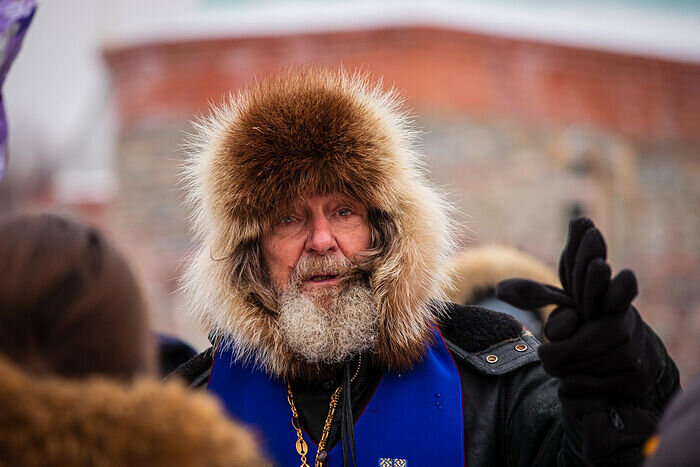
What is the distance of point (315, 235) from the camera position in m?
2.63

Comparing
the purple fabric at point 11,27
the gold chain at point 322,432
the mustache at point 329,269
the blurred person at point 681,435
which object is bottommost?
the gold chain at point 322,432

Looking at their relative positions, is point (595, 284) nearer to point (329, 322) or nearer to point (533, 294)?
point (533, 294)

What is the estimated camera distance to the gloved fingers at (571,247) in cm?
198

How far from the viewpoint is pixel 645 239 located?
1020 centimetres

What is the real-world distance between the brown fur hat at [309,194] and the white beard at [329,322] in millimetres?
40

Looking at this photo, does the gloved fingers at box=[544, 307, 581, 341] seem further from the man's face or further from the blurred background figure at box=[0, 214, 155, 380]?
the blurred background figure at box=[0, 214, 155, 380]

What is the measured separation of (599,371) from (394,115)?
1251 mm

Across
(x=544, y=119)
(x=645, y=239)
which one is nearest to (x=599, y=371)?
(x=544, y=119)

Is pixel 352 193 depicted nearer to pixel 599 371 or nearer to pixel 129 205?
pixel 599 371

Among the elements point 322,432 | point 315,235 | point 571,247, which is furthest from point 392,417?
point 571,247

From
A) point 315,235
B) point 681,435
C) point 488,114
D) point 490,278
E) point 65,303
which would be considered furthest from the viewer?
point 488,114

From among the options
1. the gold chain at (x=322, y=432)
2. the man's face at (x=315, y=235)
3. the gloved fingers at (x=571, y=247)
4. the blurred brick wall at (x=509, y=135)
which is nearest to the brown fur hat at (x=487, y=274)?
the man's face at (x=315, y=235)

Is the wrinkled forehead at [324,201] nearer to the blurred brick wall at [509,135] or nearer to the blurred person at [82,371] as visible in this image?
the blurred person at [82,371]

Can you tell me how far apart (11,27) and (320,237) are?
3.88 feet
